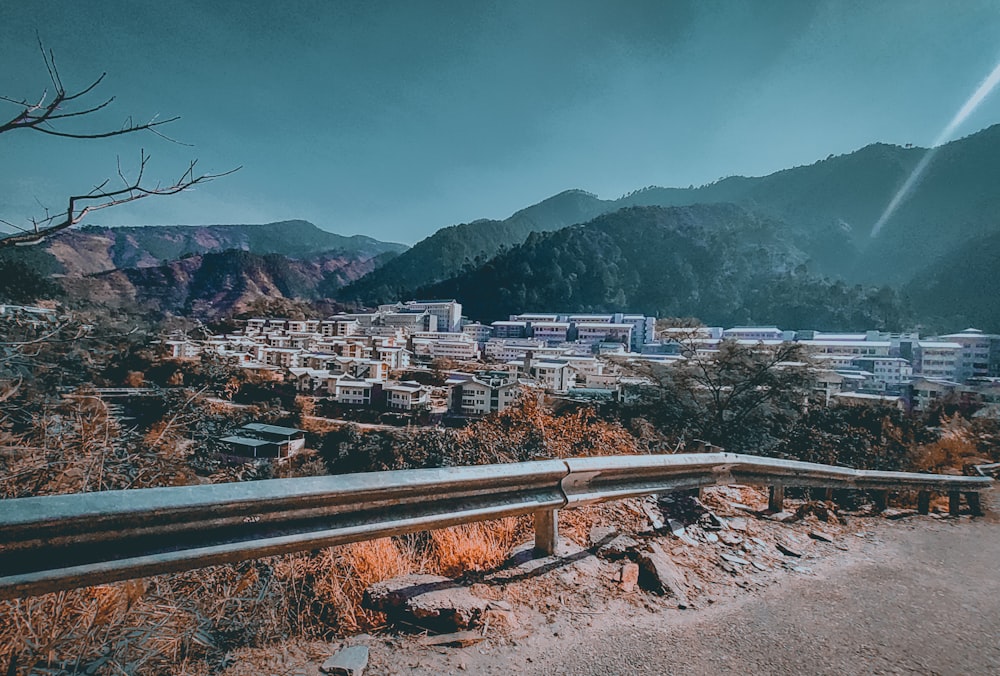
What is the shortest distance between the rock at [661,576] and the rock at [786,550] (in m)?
0.91

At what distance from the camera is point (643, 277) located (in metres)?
72.4

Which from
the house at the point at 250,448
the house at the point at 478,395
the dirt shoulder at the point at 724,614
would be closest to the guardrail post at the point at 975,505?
the dirt shoulder at the point at 724,614

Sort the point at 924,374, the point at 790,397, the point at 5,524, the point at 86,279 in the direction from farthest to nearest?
the point at 86,279 → the point at 924,374 → the point at 790,397 → the point at 5,524

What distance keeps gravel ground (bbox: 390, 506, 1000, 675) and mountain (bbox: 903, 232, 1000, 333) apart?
197 feet

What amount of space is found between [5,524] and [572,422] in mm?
4341

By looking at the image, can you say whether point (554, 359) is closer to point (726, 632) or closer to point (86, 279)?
point (726, 632)

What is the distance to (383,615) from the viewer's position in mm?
1604

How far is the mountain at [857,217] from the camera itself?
79.2 m

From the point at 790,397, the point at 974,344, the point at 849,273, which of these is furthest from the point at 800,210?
the point at 790,397

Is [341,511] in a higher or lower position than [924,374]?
higher

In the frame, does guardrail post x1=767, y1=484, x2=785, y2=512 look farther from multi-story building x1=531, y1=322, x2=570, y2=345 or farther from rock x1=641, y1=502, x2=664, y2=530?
multi-story building x1=531, y1=322, x2=570, y2=345

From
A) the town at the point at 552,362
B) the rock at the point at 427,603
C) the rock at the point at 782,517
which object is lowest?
the town at the point at 552,362

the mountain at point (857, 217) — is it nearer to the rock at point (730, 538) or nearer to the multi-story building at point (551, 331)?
the multi-story building at point (551, 331)

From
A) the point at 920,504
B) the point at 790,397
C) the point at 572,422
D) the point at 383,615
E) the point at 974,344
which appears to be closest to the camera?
the point at 383,615
